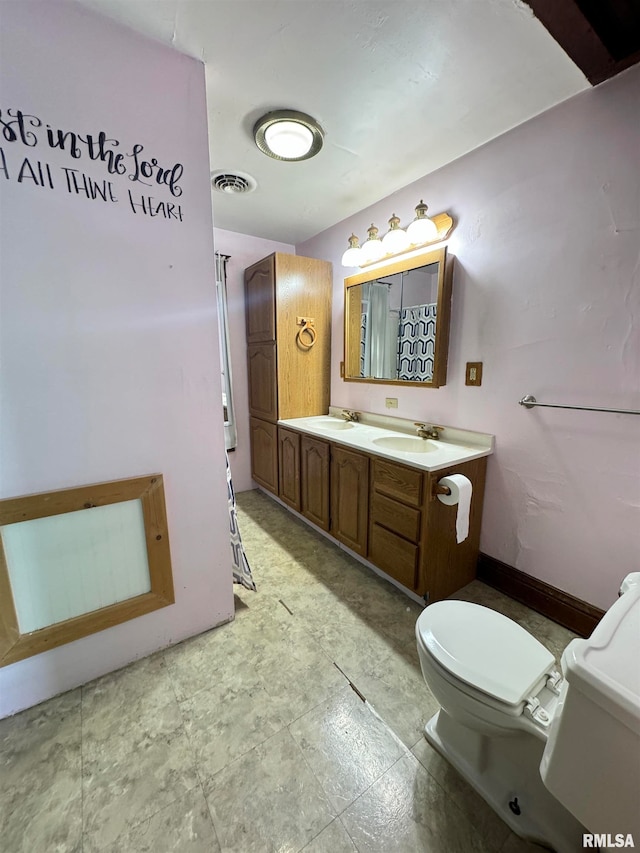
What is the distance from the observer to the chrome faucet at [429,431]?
202 centimetres

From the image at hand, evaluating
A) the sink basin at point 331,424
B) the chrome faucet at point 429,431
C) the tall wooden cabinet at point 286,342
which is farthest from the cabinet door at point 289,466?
the chrome faucet at point 429,431

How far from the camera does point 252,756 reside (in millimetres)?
1070

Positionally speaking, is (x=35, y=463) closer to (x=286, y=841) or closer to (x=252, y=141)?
(x=286, y=841)

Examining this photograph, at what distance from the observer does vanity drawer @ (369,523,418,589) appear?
5.49 ft

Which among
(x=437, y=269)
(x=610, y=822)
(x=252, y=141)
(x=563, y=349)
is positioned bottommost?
(x=610, y=822)

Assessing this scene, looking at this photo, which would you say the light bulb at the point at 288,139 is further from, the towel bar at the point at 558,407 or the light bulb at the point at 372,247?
the towel bar at the point at 558,407

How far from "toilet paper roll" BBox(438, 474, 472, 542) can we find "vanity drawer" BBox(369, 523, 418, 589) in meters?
0.25

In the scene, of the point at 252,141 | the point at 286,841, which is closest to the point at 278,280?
the point at 252,141

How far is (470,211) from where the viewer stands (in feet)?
5.76

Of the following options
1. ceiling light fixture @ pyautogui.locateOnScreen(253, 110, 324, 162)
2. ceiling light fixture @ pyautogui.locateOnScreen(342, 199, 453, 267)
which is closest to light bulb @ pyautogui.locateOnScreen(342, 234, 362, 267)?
ceiling light fixture @ pyautogui.locateOnScreen(342, 199, 453, 267)

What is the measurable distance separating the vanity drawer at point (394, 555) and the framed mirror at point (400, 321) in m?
0.91

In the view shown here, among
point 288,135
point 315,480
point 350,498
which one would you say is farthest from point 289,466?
point 288,135

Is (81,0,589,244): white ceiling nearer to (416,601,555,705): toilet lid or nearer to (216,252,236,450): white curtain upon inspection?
(216,252,236,450): white curtain

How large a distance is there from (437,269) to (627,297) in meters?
0.88
